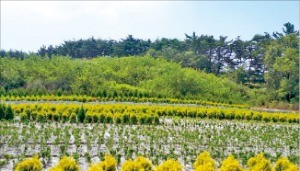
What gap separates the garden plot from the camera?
29.5ft

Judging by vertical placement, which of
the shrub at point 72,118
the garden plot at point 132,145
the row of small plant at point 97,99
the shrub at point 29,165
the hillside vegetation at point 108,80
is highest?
the hillside vegetation at point 108,80

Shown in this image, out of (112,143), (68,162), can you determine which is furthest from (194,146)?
(68,162)

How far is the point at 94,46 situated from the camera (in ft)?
177

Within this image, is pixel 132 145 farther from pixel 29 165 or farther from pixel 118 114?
pixel 118 114

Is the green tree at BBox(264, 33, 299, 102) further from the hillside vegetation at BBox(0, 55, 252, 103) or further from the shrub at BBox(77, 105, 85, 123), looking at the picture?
the shrub at BBox(77, 105, 85, 123)

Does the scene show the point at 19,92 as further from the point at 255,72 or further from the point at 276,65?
the point at 255,72

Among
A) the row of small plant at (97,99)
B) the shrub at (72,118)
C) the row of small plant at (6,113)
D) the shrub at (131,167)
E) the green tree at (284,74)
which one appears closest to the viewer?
the shrub at (131,167)

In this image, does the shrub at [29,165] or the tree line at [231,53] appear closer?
the shrub at [29,165]

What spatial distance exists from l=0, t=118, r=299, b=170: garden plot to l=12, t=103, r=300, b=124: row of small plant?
0.86 metres

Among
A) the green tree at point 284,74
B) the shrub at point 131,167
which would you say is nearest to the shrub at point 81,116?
the shrub at point 131,167

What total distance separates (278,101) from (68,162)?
24.8 meters

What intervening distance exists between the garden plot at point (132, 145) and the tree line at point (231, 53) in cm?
1641

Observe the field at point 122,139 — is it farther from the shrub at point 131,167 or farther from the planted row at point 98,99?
the planted row at point 98,99

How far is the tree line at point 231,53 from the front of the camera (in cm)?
2941
